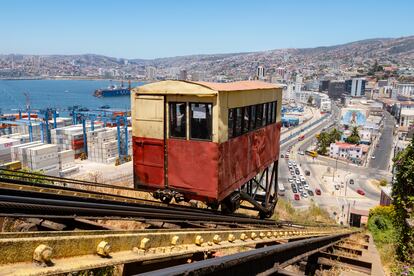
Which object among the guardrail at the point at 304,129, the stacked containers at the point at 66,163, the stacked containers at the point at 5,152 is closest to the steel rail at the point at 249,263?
the stacked containers at the point at 5,152

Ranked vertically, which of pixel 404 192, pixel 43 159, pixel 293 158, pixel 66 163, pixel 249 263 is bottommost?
pixel 293 158

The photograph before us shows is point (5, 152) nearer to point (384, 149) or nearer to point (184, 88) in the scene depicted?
point (184, 88)

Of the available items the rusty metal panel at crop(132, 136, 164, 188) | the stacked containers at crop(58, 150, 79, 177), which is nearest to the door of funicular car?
the rusty metal panel at crop(132, 136, 164, 188)

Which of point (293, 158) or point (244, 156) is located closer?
point (244, 156)

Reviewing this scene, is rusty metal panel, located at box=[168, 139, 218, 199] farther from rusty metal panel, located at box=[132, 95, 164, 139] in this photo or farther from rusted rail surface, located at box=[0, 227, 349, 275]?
rusted rail surface, located at box=[0, 227, 349, 275]

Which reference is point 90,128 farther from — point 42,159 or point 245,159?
point 245,159

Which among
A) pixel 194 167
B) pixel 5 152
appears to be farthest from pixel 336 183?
pixel 194 167
